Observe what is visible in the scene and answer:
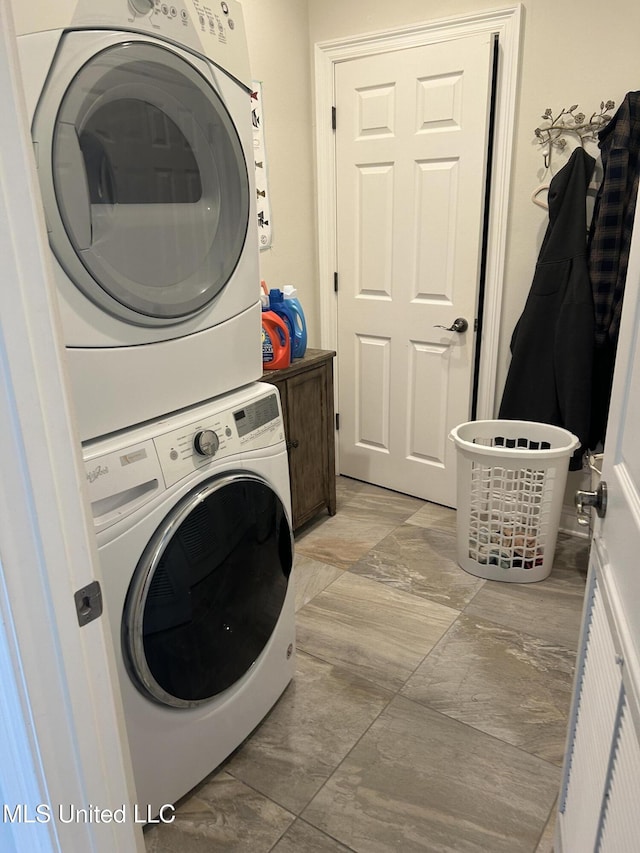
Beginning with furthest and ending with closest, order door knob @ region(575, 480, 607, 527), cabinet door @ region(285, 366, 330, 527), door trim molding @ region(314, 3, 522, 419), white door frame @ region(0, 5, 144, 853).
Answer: cabinet door @ region(285, 366, 330, 527)
door trim molding @ region(314, 3, 522, 419)
door knob @ region(575, 480, 607, 527)
white door frame @ region(0, 5, 144, 853)

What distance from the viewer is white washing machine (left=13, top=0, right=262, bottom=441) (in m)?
1.07

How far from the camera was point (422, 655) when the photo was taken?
A: 2047 millimetres

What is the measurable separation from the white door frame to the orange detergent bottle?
1681 mm

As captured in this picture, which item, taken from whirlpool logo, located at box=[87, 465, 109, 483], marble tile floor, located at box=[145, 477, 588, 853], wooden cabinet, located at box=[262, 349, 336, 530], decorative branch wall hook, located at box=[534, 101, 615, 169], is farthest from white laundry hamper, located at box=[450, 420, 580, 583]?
whirlpool logo, located at box=[87, 465, 109, 483]

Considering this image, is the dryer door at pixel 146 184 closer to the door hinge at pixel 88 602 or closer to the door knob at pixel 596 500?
the door hinge at pixel 88 602

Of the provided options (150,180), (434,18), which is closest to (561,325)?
(434,18)

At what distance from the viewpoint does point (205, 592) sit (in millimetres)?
1404

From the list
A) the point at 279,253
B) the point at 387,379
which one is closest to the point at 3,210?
the point at 279,253

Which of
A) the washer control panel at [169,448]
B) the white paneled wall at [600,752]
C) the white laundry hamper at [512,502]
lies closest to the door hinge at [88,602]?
A: the washer control panel at [169,448]

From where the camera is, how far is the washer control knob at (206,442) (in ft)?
4.52

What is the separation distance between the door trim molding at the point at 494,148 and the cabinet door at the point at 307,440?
25.5 inches

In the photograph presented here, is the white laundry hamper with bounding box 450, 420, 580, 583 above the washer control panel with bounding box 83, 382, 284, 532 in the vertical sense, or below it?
below

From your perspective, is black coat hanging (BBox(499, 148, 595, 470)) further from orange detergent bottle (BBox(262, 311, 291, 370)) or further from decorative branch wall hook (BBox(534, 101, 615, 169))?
orange detergent bottle (BBox(262, 311, 291, 370))

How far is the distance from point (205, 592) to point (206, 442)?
341 millimetres
